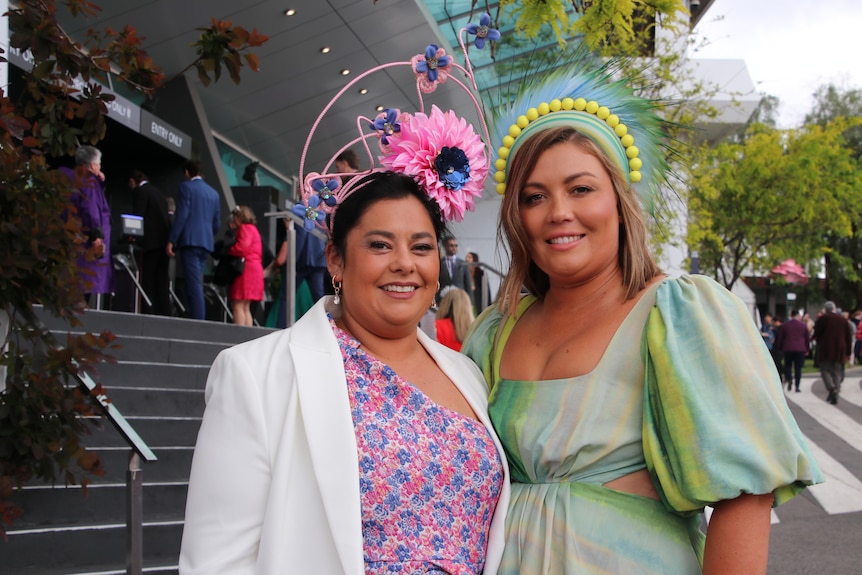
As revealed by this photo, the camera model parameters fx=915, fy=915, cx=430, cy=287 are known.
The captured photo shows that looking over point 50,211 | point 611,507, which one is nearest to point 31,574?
point 50,211

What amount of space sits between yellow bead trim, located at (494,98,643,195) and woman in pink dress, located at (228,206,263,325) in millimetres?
7930

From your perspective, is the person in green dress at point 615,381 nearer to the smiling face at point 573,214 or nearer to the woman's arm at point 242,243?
the smiling face at point 573,214

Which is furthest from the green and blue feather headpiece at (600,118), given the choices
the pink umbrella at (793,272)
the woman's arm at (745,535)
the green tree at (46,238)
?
the pink umbrella at (793,272)

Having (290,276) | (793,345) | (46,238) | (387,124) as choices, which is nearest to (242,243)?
(290,276)

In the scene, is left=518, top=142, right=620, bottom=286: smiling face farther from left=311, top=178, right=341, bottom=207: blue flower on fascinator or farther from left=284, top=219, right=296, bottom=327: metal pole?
left=284, top=219, right=296, bottom=327: metal pole

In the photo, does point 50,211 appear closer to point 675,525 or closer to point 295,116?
point 675,525

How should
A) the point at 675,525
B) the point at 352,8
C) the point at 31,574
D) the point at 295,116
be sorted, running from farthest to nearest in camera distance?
1. the point at 295,116
2. the point at 352,8
3. the point at 31,574
4. the point at 675,525

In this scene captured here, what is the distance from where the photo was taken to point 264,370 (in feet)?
8.14

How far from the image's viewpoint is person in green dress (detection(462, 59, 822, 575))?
222 cm

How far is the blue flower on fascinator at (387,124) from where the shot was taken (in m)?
3.02

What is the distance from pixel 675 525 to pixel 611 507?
17cm

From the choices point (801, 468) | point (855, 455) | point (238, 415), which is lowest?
point (855, 455)

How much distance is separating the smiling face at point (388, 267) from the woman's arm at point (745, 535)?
105cm

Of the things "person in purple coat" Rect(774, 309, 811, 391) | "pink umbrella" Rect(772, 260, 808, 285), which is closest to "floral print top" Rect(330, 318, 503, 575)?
"person in purple coat" Rect(774, 309, 811, 391)
